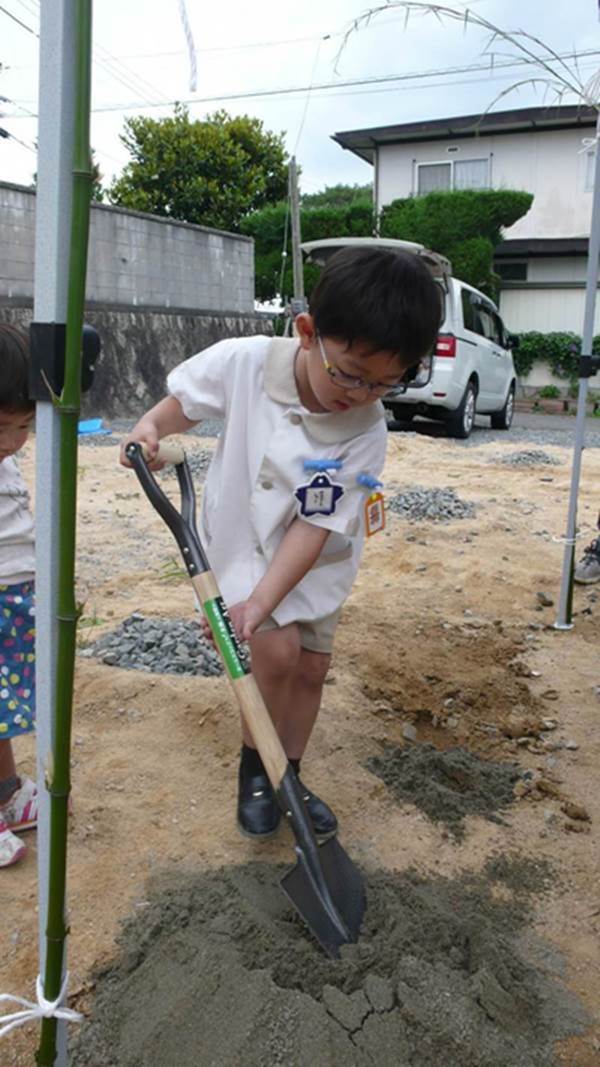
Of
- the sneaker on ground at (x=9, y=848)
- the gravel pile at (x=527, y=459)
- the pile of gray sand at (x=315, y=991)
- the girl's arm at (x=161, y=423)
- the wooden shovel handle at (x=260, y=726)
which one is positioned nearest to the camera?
the pile of gray sand at (x=315, y=991)

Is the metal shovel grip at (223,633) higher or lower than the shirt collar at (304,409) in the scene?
lower

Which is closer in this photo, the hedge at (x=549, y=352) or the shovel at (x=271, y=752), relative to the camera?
the shovel at (x=271, y=752)

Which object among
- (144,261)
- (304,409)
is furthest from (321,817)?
(144,261)

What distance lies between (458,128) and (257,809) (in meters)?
20.4

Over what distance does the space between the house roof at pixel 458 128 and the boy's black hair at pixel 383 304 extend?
720 inches

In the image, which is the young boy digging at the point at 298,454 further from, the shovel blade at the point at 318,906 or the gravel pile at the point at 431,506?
the gravel pile at the point at 431,506

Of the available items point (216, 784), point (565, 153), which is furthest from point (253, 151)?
point (216, 784)

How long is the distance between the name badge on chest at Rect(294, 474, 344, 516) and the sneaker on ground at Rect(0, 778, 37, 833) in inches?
39.7

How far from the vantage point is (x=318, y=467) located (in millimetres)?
1885

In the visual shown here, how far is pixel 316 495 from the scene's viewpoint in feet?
6.13

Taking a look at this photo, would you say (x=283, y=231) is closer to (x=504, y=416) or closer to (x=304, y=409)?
(x=504, y=416)

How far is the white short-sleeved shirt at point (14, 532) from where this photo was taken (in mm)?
2031

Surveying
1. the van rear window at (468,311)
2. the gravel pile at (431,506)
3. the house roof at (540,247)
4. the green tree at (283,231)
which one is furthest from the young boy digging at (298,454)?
the house roof at (540,247)

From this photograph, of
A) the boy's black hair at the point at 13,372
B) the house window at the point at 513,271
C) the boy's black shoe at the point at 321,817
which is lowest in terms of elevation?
the boy's black shoe at the point at 321,817
